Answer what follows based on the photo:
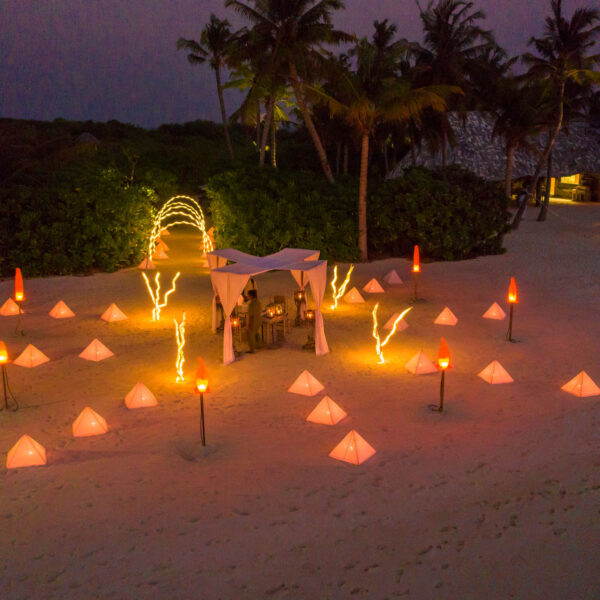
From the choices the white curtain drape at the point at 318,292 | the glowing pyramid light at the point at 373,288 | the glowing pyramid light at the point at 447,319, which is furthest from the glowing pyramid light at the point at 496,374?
the glowing pyramid light at the point at 373,288

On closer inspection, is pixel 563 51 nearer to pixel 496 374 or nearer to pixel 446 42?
pixel 446 42

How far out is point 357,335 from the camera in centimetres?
1313

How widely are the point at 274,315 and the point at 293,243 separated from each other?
27.3 feet

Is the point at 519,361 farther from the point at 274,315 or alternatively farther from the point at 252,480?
the point at 252,480

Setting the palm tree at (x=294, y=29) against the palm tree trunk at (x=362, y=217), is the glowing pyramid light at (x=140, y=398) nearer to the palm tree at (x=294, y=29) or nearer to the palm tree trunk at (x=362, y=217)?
the palm tree trunk at (x=362, y=217)

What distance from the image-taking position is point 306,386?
32.4ft

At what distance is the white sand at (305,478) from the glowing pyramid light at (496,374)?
0.95ft

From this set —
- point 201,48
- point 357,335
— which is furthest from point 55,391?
point 201,48

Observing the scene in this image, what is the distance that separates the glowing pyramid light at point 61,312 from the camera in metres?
14.6

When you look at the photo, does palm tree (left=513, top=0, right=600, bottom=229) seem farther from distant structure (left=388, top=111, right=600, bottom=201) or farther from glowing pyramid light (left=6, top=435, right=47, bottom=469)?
glowing pyramid light (left=6, top=435, right=47, bottom=469)

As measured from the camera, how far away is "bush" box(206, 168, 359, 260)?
20312 mm

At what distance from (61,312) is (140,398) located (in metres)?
6.30

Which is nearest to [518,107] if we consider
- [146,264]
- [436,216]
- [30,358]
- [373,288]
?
[436,216]

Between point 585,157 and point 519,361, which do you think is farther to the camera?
point 585,157
